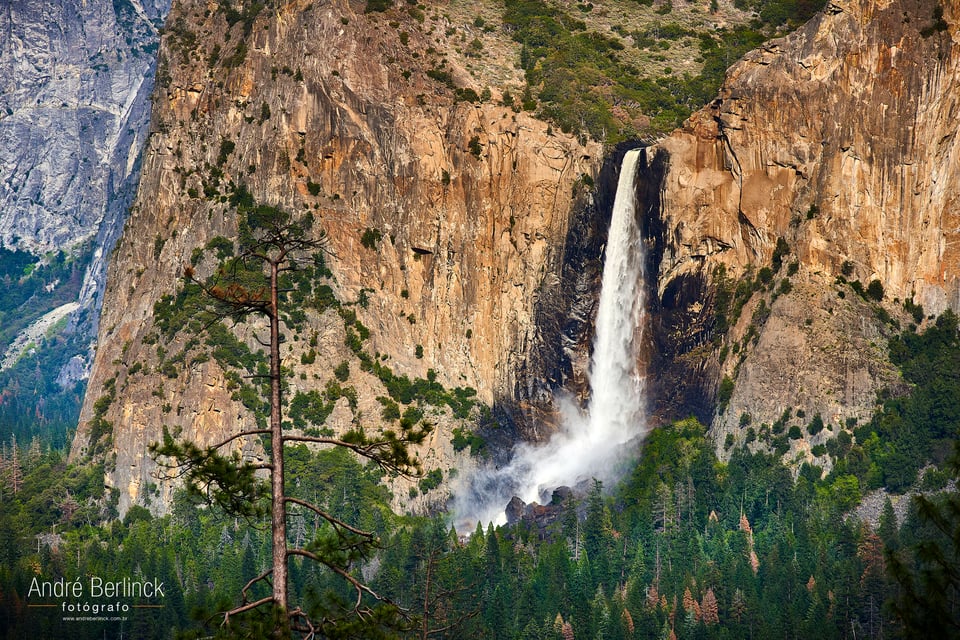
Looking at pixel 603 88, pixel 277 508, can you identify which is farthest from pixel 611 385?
pixel 277 508

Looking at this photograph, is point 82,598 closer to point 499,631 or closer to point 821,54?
point 499,631

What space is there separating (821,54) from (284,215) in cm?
5720

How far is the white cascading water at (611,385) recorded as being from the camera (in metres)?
178

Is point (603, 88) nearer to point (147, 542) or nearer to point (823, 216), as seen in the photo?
point (823, 216)

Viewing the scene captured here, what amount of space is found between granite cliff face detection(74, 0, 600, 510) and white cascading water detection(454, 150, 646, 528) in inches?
212

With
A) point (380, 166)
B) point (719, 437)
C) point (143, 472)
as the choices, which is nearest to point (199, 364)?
point (143, 472)

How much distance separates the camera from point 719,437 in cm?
16712

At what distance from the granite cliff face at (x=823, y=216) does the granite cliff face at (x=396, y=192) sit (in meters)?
17.1

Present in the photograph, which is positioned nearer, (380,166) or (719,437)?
(719,437)

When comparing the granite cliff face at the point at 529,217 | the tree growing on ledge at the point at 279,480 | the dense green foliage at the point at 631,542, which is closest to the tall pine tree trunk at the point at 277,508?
the tree growing on ledge at the point at 279,480

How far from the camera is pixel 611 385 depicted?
7229 inches

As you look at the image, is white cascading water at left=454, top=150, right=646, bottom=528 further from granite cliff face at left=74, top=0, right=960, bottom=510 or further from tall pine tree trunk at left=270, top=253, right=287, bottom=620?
tall pine tree trunk at left=270, top=253, right=287, bottom=620

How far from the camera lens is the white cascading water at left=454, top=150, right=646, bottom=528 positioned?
178 metres

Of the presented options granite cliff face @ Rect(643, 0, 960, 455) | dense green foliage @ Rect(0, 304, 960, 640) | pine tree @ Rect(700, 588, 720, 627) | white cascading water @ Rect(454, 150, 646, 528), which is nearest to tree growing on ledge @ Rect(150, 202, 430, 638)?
dense green foliage @ Rect(0, 304, 960, 640)
